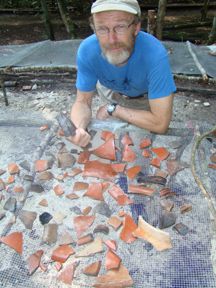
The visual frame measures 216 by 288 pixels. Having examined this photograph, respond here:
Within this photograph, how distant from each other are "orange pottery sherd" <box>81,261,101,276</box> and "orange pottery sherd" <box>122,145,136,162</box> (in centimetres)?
77

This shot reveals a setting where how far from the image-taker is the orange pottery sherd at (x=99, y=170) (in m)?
1.66

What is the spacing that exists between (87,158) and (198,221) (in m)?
0.87

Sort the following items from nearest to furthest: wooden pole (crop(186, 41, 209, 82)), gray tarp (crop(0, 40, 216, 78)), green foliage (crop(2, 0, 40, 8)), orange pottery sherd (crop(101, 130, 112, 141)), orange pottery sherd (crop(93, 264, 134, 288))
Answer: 1. orange pottery sherd (crop(93, 264, 134, 288))
2. orange pottery sherd (crop(101, 130, 112, 141))
3. wooden pole (crop(186, 41, 209, 82))
4. gray tarp (crop(0, 40, 216, 78))
5. green foliage (crop(2, 0, 40, 8))

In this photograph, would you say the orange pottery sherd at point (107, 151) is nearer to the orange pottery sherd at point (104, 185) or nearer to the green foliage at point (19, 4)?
the orange pottery sherd at point (104, 185)

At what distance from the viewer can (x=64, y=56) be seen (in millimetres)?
3748

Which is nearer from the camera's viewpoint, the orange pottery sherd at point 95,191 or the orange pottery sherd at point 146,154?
the orange pottery sherd at point 95,191

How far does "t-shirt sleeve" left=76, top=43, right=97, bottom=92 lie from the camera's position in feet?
5.99

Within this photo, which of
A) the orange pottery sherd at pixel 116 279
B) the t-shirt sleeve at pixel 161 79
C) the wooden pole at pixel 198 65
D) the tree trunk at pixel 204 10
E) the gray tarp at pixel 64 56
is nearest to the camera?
the orange pottery sherd at pixel 116 279

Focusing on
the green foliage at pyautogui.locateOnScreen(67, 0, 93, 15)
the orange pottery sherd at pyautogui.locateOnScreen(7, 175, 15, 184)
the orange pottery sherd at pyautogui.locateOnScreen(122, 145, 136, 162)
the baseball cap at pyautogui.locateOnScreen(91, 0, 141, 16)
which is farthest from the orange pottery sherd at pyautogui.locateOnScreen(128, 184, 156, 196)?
the green foliage at pyautogui.locateOnScreen(67, 0, 93, 15)

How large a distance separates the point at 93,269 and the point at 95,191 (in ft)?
1.59

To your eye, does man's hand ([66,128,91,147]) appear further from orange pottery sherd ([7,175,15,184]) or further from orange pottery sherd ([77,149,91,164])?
orange pottery sherd ([7,175,15,184])

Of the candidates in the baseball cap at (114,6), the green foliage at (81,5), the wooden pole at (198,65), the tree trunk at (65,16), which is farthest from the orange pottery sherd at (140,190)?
the green foliage at (81,5)

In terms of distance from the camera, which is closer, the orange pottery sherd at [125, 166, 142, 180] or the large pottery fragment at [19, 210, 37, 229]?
the large pottery fragment at [19, 210, 37, 229]

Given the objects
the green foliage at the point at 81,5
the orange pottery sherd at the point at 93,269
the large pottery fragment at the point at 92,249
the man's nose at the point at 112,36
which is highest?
the man's nose at the point at 112,36
